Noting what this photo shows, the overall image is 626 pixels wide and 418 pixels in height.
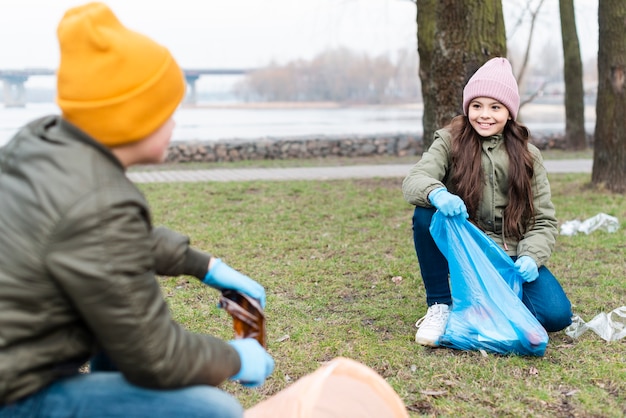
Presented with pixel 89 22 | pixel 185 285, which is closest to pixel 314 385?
pixel 89 22

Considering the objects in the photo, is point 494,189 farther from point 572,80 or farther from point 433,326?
point 572,80

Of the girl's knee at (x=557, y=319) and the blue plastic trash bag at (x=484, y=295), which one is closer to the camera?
the blue plastic trash bag at (x=484, y=295)

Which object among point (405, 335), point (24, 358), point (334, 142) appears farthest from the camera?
point (334, 142)

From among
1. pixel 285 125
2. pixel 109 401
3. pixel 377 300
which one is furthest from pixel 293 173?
pixel 285 125

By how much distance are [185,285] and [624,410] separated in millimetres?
2456

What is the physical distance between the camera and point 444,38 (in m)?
5.95

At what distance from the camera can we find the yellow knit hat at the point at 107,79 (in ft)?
4.56

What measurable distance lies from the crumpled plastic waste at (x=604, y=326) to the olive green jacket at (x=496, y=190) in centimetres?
39

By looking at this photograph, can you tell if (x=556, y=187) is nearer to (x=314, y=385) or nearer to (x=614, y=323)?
(x=614, y=323)

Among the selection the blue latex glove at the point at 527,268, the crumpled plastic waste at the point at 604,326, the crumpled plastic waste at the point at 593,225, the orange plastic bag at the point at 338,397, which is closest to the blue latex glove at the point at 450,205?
the blue latex glove at the point at 527,268

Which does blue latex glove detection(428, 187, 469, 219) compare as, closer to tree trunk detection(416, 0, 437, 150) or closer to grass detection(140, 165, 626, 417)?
grass detection(140, 165, 626, 417)

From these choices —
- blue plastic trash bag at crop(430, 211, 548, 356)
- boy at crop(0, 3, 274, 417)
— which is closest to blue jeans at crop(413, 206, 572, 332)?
blue plastic trash bag at crop(430, 211, 548, 356)

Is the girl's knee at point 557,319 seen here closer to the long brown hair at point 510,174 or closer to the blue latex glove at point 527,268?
the blue latex glove at point 527,268

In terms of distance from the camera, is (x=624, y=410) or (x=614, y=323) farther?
(x=614, y=323)
